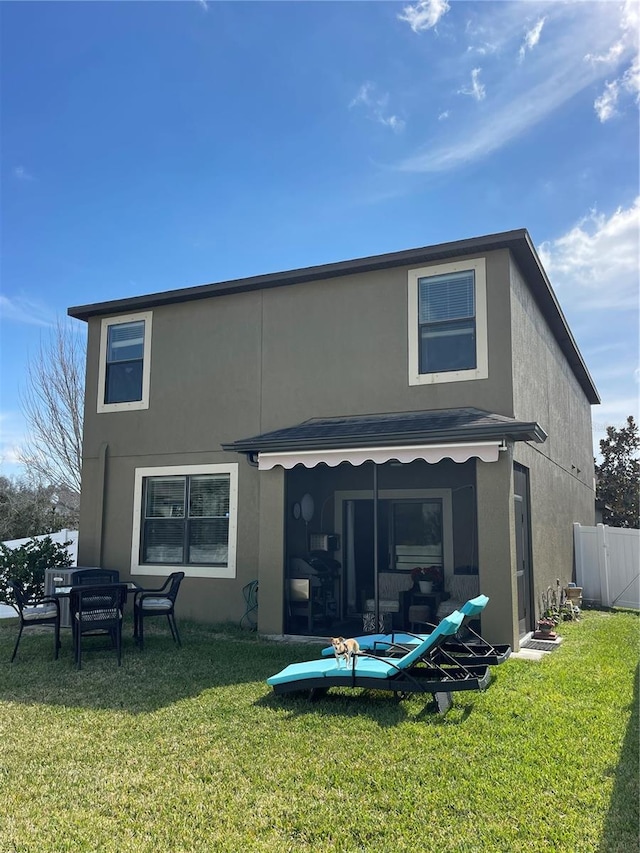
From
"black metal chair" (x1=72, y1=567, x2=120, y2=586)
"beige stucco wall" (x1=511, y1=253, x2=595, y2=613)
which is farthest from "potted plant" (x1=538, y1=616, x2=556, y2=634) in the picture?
"black metal chair" (x1=72, y1=567, x2=120, y2=586)

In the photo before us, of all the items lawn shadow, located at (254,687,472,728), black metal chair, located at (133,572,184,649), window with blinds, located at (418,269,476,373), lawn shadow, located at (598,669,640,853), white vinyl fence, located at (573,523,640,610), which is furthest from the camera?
white vinyl fence, located at (573,523,640,610)

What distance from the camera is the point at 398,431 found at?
12312 mm

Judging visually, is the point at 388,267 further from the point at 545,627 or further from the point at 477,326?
the point at 545,627

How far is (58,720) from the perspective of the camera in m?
8.57

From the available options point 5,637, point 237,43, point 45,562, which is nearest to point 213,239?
point 237,43

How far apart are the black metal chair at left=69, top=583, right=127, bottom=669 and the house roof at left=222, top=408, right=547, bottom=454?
3728 mm

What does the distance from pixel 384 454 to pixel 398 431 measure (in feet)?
1.67

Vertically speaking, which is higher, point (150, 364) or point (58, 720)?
point (150, 364)

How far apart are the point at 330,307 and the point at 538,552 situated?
7.60 meters

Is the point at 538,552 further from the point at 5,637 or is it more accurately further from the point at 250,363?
the point at 5,637

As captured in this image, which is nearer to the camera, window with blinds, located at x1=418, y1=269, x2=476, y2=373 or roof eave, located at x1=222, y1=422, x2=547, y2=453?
roof eave, located at x1=222, y1=422, x2=547, y2=453

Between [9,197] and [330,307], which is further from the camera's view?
[9,197]

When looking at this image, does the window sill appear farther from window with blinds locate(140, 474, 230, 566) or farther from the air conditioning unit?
the air conditioning unit

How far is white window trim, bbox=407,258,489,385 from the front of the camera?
1371 cm
